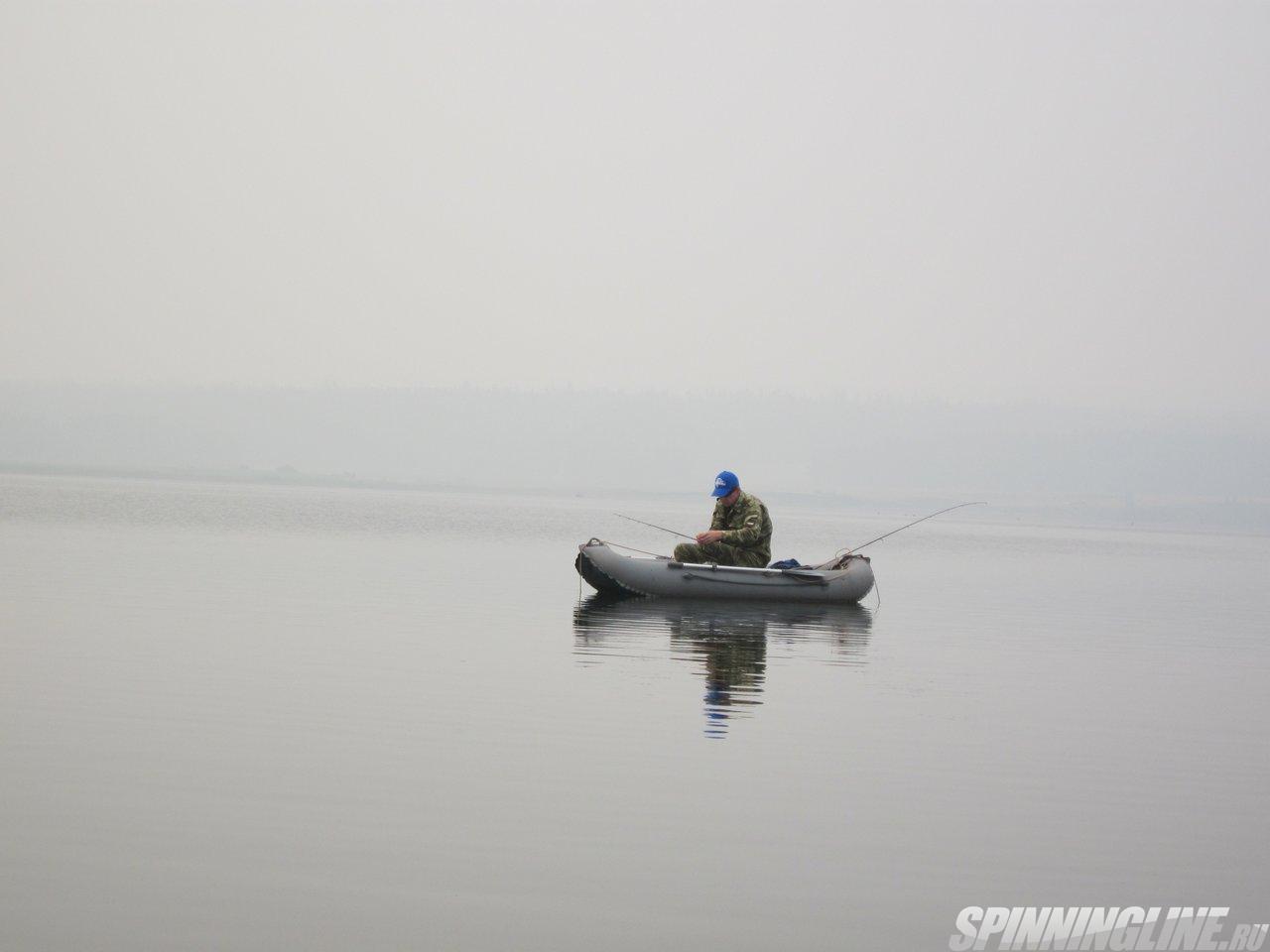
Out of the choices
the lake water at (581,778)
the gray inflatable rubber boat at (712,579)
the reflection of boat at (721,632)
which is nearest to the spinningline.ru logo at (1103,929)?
the lake water at (581,778)

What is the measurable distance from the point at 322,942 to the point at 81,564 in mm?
23455

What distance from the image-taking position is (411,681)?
1382 cm

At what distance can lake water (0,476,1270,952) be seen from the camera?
6.72 meters

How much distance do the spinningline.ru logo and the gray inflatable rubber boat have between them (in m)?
16.3

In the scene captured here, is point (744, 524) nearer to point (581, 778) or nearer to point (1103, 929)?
point (581, 778)

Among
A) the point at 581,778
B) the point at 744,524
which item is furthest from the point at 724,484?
the point at 581,778

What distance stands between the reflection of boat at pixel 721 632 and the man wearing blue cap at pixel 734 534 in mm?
825

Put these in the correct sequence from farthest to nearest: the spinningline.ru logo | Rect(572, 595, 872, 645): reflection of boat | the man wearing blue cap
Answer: the man wearing blue cap → Rect(572, 595, 872, 645): reflection of boat → the spinningline.ru logo

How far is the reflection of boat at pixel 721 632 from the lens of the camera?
48.0 ft

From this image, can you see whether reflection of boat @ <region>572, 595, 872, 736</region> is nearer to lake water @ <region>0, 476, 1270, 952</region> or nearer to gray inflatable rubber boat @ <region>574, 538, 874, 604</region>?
lake water @ <region>0, 476, 1270, 952</region>

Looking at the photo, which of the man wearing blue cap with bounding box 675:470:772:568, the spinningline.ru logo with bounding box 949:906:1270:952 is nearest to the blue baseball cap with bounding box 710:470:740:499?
the man wearing blue cap with bounding box 675:470:772:568

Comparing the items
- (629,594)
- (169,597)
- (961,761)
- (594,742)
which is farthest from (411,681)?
(629,594)

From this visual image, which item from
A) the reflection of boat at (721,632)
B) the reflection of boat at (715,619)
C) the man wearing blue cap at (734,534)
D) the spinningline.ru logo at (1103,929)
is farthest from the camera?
the man wearing blue cap at (734,534)

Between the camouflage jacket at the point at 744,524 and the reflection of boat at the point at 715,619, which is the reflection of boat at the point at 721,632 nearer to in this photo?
the reflection of boat at the point at 715,619
